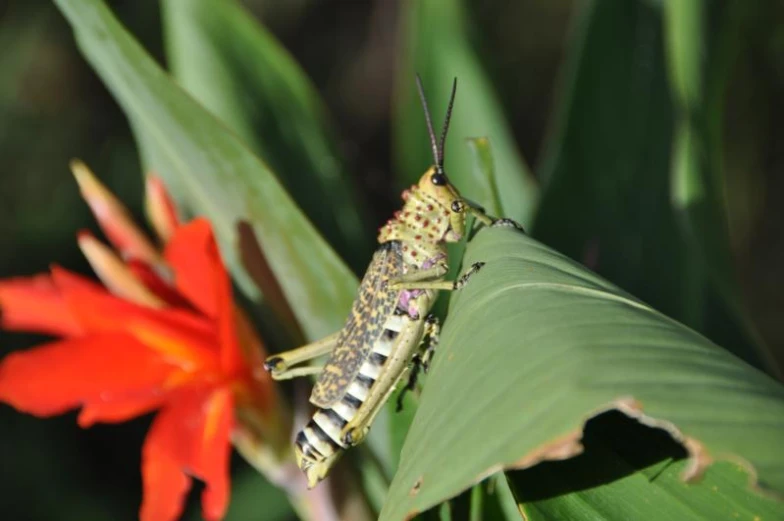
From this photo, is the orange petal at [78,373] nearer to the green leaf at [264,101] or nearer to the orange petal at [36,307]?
the orange petal at [36,307]

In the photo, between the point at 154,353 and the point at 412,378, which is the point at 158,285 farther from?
the point at 412,378

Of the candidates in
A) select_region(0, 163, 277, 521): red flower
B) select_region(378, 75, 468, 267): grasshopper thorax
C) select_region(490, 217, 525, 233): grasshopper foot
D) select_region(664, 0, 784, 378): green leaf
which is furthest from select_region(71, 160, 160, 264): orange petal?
select_region(664, 0, 784, 378): green leaf

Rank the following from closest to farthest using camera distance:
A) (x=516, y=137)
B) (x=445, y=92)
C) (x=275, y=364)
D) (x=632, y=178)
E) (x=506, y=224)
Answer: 1. (x=506, y=224)
2. (x=275, y=364)
3. (x=632, y=178)
4. (x=445, y=92)
5. (x=516, y=137)

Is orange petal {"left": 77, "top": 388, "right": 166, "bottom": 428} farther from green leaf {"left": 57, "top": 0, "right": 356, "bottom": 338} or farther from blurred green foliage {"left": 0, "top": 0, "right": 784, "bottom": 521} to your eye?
blurred green foliage {"left": 0, "top": 0, "right": 784, "bottom": 521}

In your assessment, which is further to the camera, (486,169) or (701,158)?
(701,158)

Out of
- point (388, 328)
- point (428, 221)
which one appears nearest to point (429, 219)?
point (428, 221)

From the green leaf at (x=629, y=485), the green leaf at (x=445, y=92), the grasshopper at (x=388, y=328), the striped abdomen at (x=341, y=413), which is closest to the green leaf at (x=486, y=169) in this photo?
the grasshopper at (x=388, y=328)
